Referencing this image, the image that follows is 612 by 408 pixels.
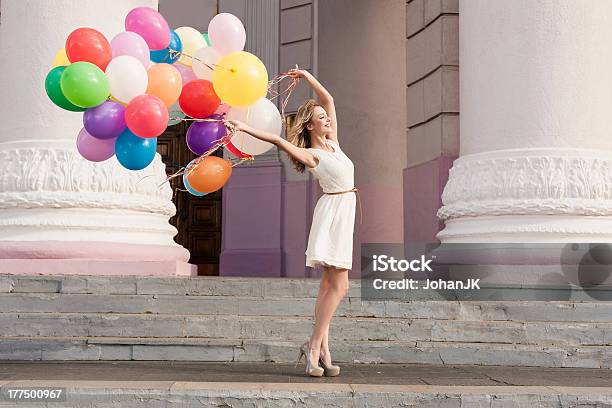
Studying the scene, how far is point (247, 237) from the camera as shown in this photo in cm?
1371

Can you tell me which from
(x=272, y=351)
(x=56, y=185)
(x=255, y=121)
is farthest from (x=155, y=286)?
(x=255, y=121)

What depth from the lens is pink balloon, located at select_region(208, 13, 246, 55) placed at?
19.9ft

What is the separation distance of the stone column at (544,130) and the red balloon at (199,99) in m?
3.87

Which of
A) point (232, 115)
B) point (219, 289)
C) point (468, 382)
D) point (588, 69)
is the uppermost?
point (588, 69)

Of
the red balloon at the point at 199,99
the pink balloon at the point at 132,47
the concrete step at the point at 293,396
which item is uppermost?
the pink balloon at the point at 132,47

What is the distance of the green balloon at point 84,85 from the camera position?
18.3 ft

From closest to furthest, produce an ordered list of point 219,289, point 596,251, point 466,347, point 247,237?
point 466,347, point 219,289, point 596,251, point 247,237

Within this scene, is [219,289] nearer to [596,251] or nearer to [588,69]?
[596,251]

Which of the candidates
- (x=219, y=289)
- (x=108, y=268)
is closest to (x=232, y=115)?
(x=219, y=289)

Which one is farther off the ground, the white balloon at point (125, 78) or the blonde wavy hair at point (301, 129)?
the white balloon at point (125, 78)

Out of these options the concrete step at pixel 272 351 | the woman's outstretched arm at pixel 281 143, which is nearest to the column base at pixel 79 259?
the concrete step at pixel 272 351

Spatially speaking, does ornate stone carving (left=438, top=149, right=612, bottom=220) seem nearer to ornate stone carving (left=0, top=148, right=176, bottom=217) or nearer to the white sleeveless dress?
the white sleeveless dress

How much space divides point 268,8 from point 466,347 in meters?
8.78

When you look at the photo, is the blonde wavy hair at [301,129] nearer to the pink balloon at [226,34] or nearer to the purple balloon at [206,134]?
the purple balloon at [206,134]
